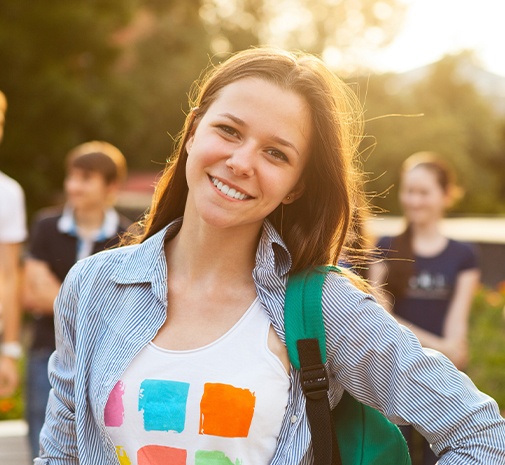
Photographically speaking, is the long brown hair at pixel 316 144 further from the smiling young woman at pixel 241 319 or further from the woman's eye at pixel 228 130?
the woman's eye at pixel 228 130

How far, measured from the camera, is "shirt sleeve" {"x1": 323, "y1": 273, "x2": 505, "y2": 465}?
1890 millimetres

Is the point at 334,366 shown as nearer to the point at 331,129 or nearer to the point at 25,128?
the point at 331,129

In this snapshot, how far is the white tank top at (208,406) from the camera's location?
6.16 ft

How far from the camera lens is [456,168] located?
129 feet

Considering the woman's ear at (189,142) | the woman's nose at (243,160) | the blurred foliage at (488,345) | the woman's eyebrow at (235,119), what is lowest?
the blurred foliage at (488,345)

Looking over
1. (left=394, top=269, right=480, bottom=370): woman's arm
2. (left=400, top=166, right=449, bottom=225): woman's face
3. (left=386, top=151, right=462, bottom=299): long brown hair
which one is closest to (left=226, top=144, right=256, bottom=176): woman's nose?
(left=386, top=151, right=462, bottom=299): long brown hair

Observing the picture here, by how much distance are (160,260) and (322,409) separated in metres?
0.53

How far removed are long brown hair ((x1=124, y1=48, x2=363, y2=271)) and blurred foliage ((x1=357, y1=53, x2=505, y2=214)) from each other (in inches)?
1265

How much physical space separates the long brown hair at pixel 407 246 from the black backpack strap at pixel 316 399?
2.76 m

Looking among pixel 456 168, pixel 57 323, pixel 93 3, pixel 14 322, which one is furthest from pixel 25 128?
pixel 456 168

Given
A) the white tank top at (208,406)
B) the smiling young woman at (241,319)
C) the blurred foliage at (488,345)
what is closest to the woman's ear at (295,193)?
the smiling young woman at (241,319)

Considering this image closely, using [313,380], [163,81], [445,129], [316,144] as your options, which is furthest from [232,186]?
[445,129]

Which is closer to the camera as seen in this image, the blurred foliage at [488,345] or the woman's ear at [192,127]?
the woman's ear at [192,127]

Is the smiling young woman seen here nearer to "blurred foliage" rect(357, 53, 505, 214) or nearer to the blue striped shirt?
the blue striped shirt
